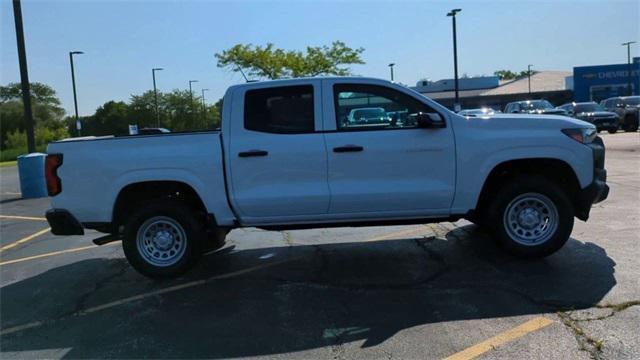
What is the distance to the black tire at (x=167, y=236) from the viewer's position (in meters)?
5.92

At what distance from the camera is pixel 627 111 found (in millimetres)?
28609

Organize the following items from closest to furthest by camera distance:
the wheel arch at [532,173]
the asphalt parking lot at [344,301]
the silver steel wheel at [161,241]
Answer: the asphalt parking lot at [344,301], the wheel arch at [532,173], the silver steel wheel at [161,241]

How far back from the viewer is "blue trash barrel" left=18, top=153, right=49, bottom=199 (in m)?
14.2

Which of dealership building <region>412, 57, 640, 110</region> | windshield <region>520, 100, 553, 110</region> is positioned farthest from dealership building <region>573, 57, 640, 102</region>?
windshield <region>520, 100, 553, 110</region>

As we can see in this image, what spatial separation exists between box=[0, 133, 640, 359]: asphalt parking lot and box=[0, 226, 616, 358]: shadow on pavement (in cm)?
2

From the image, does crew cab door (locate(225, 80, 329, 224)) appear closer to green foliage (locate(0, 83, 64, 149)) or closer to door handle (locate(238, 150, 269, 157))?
door handle (locate(238, 150, 269, 157))

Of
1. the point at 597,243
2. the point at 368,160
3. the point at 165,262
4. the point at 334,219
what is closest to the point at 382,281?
the point at 334,219

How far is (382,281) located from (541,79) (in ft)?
275

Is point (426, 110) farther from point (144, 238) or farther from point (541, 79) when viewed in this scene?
point (541, 79)

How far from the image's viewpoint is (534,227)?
19.6 feet

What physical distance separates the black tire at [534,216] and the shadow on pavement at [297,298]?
0.56 ft

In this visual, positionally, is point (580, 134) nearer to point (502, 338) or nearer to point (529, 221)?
point (529, 221)

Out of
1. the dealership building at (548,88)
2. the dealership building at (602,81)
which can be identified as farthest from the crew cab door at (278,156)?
the dealership building at (602,81)

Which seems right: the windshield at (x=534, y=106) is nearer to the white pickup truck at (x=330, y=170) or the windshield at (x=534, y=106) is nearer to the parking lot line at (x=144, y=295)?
the white pickup truck at (x=330, y=170)
